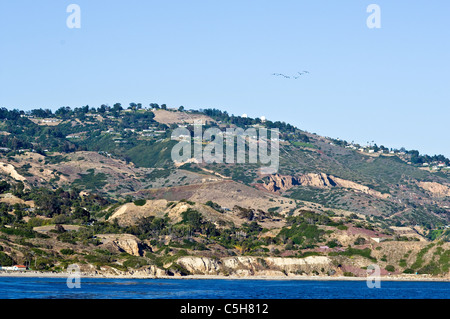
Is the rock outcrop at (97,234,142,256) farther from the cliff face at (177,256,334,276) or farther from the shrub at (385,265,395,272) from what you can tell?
the shrub at (385,265,395,272)

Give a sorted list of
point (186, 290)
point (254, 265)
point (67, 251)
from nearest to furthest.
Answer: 1. point (186, 290)
2. point (67, 251)
3. point (254, 265)

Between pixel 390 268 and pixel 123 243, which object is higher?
pixel 123 243

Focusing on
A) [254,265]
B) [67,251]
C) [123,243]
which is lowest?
[254,265]

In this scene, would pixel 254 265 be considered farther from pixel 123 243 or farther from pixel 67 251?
pixel 67 251

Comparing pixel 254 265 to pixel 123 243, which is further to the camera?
pixel 123 243

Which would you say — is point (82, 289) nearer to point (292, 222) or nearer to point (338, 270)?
point (338, 270)

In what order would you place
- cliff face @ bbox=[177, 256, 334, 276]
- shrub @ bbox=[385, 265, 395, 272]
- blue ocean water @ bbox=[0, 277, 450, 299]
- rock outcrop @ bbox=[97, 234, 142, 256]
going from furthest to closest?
shrub @ bbox=[385, 265, 395, 272] < rock outcrop @ bbox=[97, 234, 142, 256] < cliff face @ bbox=[177, 256, 334, 276] < blue ocean water @ bbox=[0, 277, 450, 299]

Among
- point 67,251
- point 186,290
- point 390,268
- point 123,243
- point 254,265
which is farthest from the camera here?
point 123,243

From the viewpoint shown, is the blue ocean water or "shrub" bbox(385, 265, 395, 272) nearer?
the blue ocean water

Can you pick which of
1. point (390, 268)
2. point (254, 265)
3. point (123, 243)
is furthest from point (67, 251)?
point (390, 268)

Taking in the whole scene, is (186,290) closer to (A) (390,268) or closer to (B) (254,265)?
(B) (254,265)

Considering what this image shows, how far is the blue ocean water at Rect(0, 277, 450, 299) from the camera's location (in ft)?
323

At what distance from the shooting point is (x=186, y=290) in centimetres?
11244

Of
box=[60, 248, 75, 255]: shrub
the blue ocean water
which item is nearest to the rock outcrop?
box=[60, 248, 75, 255]: shrub
